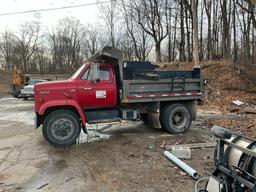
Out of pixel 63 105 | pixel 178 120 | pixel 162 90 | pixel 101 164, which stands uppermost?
pixel 162 90

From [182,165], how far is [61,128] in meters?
3.43

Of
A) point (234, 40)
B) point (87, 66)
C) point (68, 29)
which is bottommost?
point (87, 66)

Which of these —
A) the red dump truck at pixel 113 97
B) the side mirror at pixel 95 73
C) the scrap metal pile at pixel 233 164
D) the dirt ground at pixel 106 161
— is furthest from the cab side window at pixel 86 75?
the scrap metal pile at pixel 233 164

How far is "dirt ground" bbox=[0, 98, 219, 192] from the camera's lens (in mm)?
4680

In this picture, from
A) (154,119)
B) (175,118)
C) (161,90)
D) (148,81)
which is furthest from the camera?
(175,118)

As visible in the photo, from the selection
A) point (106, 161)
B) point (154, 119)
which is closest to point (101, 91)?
point (154, 119)

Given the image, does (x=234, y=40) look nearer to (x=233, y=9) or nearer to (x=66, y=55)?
(x=233, y=9)

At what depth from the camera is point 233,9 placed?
28328 mm

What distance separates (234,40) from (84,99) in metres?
27.0

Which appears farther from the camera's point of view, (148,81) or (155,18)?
(155,18)

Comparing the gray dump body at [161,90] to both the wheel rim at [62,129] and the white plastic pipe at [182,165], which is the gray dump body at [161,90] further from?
the white plastic pipe at [182,165]

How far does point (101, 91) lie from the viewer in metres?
7.70

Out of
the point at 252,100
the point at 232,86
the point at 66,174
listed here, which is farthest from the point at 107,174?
the point at 232,86

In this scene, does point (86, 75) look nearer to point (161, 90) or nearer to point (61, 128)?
point (61, 128)
